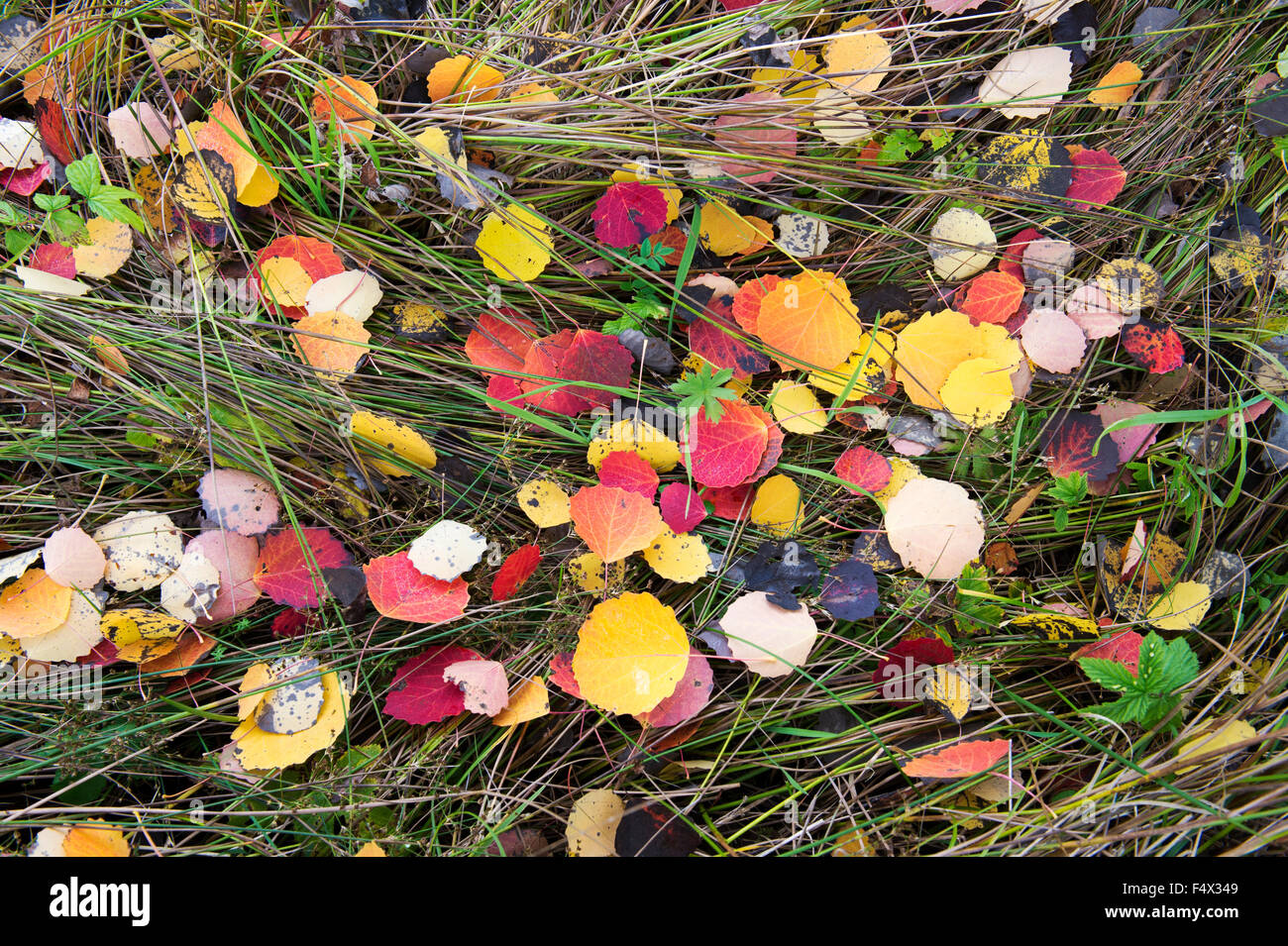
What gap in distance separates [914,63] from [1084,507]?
1018 millimetres

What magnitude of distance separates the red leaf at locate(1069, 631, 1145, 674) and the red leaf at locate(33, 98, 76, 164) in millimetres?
2382

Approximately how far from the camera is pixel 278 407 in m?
1.48

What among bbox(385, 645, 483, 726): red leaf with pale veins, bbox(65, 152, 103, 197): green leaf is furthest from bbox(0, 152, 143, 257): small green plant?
bbox(385, 645, 483, 726): red leaf with pale veins

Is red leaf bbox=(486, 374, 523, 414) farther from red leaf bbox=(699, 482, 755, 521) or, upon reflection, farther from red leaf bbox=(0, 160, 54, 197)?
red leaf bbox=(0, 160, 54, 197)

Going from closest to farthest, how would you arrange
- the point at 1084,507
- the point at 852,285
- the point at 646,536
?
the point at 646,536 < the point at 1084,507 < the point at 852,285

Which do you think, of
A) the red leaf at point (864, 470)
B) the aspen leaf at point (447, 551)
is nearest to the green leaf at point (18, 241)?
the aspen leaf at point (447, 551)

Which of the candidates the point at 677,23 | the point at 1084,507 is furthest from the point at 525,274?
the point at 1084,507

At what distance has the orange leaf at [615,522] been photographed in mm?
1428

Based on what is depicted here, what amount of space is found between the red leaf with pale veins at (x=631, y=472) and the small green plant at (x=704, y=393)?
0.14 m

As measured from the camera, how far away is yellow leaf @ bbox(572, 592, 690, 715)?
1.35m

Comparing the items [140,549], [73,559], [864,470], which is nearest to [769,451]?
[864,470]

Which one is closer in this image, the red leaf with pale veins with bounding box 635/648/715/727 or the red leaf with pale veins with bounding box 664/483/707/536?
the red leaf with pale veins with bounding box 635/648/715/727

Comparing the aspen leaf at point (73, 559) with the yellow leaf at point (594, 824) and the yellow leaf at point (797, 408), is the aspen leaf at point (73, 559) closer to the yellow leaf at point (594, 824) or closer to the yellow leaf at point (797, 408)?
the yellow leaf at point (594, 824)
